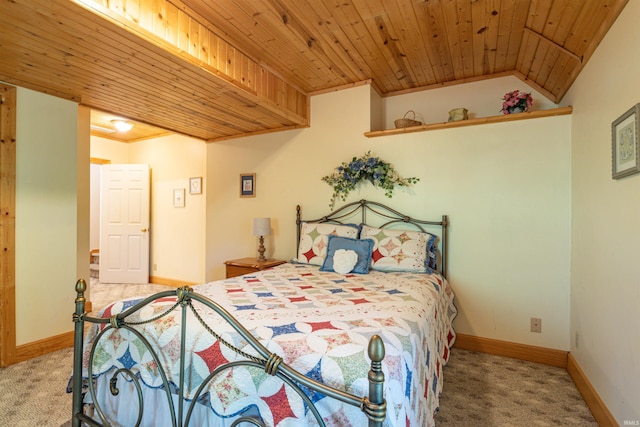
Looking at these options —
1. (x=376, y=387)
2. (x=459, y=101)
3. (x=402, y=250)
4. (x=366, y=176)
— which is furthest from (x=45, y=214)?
(x=459, y=101)

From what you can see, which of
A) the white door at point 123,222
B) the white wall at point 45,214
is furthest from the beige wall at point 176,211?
the white wall at point 45,214

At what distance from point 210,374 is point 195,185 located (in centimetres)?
417

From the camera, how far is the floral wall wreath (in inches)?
126

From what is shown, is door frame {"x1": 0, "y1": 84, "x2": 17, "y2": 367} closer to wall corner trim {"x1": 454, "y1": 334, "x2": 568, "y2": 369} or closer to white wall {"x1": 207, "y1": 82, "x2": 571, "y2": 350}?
white wall {"x1": 207, "y1": 82, "x2": 571, "y2": 350}

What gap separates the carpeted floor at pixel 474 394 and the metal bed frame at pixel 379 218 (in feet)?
2.82

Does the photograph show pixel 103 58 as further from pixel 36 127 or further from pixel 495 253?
pixel 495 253

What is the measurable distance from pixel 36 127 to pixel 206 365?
274 centimetres

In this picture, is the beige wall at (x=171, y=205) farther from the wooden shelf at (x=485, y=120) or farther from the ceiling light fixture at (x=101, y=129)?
the wooden shelf at (x=485, y=120)

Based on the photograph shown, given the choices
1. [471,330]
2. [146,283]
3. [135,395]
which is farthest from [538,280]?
[146,283]

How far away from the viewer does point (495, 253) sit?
111 inches

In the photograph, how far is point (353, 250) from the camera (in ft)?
9.13

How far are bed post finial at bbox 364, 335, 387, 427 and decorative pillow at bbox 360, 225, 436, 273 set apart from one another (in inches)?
76.1

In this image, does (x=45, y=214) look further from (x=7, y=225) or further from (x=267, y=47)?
(x=267, y=47)

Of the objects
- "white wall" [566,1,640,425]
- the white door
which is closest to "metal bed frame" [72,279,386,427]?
"white wall" [566,1,640,425]
